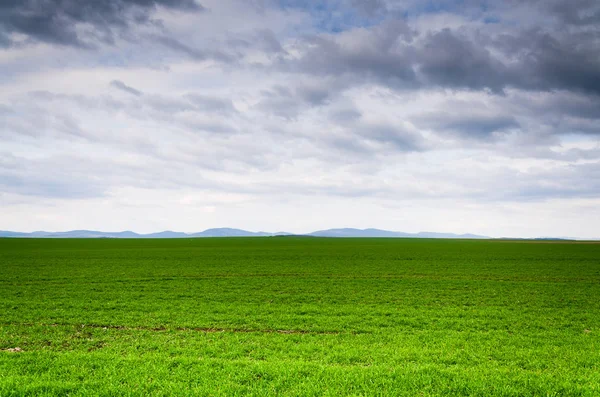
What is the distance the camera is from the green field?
9516mm

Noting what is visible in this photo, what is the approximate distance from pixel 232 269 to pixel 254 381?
32082 millimetres

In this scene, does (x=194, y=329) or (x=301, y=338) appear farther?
(x=194, y=329)

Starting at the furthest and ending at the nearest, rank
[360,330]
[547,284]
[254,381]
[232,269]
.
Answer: [232,269], [547,284], [360,330], [254,381]

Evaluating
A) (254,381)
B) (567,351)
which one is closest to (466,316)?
(567,351)

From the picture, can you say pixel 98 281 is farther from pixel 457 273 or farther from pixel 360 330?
pixel 457 273

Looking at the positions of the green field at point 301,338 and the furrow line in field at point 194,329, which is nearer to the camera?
the green field at point 301,338

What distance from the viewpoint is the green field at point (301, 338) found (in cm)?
952

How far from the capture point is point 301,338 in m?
14.4

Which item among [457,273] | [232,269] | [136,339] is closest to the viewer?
[136,339]

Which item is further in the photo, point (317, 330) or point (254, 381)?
point (317, 330)

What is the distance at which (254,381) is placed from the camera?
972 centimetres

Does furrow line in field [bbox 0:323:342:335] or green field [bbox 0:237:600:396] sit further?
furrow line in field [bbox 0:323:342:335]

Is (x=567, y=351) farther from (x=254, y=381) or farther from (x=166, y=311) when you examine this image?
(x=166, y=311)

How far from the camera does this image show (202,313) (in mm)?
18906
